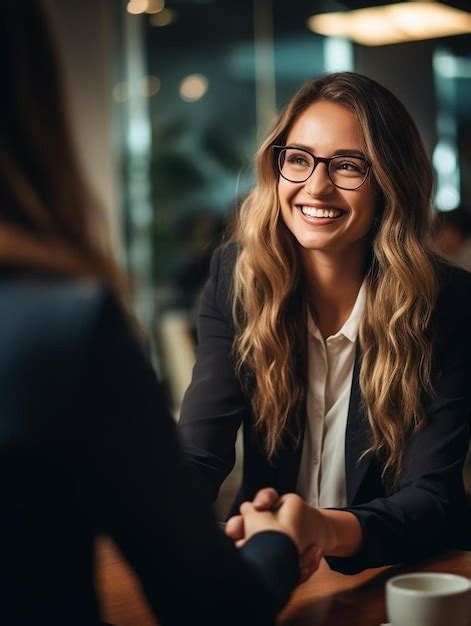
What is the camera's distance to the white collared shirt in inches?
71.6

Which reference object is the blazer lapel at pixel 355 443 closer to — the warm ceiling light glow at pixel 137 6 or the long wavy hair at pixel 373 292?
the long wavy hair at pixel 373 292

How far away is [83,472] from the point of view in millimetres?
745

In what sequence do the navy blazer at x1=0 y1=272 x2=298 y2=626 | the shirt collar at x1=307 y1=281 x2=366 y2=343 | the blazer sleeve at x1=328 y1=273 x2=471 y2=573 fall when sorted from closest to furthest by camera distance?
the navy blazer at x1=0 y1=272 x2=298 y2=626 < the blazer sleeve at x1=328 y1=273 x2=471 y2=573 < the shirt collar at x1=307 y1=281 x2=366 y2=343

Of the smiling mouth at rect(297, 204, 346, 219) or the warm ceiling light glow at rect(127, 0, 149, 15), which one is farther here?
the warm ceiling light glow at rect(127, 0, 149, 15)

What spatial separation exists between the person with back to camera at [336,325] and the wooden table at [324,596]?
31cm

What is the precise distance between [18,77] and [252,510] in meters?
0.67

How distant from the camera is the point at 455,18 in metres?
6.93

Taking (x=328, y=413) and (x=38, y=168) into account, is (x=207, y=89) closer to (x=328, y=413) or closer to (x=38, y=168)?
(x=328, y=413)

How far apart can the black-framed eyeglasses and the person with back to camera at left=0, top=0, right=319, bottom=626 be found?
3.54 feet

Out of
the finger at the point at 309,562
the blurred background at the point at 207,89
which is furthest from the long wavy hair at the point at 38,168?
the blurred background at the point at 207,89

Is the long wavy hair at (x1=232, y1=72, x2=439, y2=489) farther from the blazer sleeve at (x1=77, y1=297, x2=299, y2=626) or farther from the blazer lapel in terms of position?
the blazer sleeve at (x1=77, y1=297, x2=299, y2=626)

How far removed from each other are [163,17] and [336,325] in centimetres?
540

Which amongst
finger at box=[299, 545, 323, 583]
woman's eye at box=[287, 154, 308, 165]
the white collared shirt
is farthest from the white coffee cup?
woman's eye at box=[287, 154, 308, 165]

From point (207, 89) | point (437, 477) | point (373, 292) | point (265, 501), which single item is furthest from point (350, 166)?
point (207, 89)
